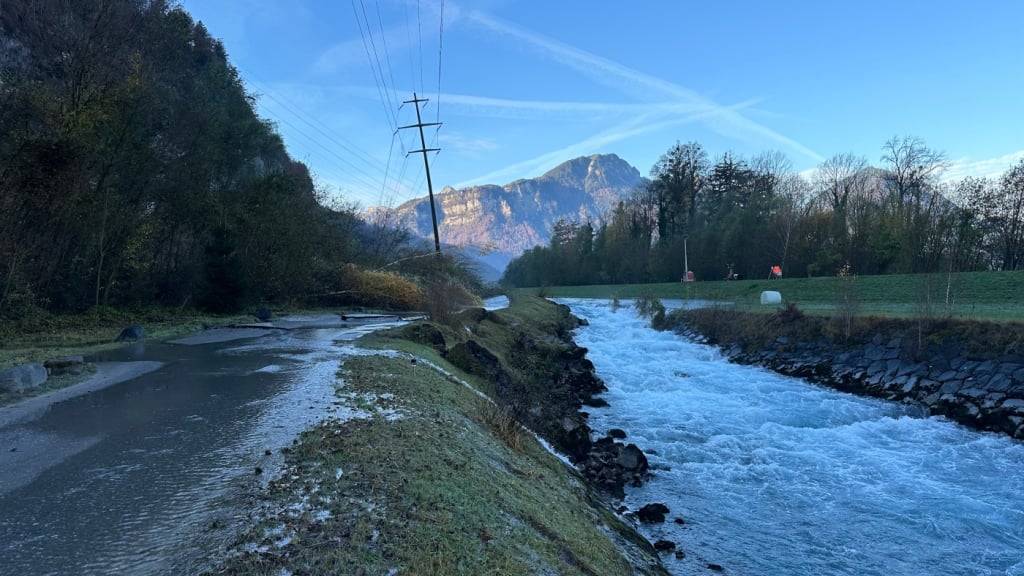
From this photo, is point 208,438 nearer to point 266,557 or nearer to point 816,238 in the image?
point 266,557

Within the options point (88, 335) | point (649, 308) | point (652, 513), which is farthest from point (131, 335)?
point (649, 308)

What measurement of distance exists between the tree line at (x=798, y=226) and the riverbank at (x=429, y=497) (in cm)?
1707

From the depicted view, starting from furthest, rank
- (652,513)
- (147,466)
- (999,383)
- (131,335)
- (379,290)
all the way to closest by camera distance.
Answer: (379,290) → (131,335) → (999,383) → (652,513) → (147,466)

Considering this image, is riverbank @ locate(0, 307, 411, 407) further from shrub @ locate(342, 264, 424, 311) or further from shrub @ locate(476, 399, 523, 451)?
shrub @ locate(476, 399, 523, 451)

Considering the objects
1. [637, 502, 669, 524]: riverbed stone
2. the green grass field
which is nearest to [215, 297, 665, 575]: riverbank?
[637, 502, 669, 524]: riverbed stone

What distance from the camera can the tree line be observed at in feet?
120

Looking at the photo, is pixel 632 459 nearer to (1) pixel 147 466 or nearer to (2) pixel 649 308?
(1) pixel 147 466

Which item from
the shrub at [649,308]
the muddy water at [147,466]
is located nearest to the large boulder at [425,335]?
the muddy water at [147,466]

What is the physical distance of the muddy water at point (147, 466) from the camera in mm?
3396

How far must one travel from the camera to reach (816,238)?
46656 millimetres

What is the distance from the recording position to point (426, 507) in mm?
4090

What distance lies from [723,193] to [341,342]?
199 ft

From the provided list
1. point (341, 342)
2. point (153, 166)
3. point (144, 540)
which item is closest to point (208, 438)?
point (144, 540)

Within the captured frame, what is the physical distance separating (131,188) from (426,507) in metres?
18.2
